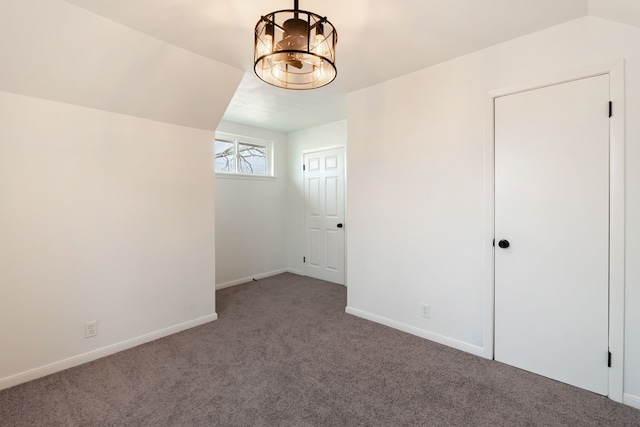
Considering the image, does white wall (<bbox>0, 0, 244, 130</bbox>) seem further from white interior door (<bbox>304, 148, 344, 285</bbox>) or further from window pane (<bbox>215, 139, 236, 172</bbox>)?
white interior door (<bbox>304, 148, 344, 285</bbox>)

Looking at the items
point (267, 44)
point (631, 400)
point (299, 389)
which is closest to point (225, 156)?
point (267, 44)

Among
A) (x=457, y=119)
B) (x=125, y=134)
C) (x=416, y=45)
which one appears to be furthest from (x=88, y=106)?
(x=457, y=119)

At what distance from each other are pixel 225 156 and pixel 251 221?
107 centimetres

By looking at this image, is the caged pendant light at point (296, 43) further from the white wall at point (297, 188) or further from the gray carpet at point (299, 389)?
the white wall at point (297, 188)

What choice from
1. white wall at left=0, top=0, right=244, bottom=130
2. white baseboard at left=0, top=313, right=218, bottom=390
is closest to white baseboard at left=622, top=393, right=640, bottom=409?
white baseboard at left=0, top=313, right=218, bottom=390

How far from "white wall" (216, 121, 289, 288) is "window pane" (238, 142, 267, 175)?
0.17 metres

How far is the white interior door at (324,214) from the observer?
4.43 m

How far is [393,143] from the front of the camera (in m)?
2.84

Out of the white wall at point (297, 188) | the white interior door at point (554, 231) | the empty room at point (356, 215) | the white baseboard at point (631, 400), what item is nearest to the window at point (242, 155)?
the white wall at point (297, 188)

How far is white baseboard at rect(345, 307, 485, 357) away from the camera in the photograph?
2.38 m

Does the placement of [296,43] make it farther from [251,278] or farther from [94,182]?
[251,278]

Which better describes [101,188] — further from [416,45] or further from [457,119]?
[457,119]

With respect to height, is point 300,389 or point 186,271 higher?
point 186,271

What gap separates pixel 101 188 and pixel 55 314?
100 cm
